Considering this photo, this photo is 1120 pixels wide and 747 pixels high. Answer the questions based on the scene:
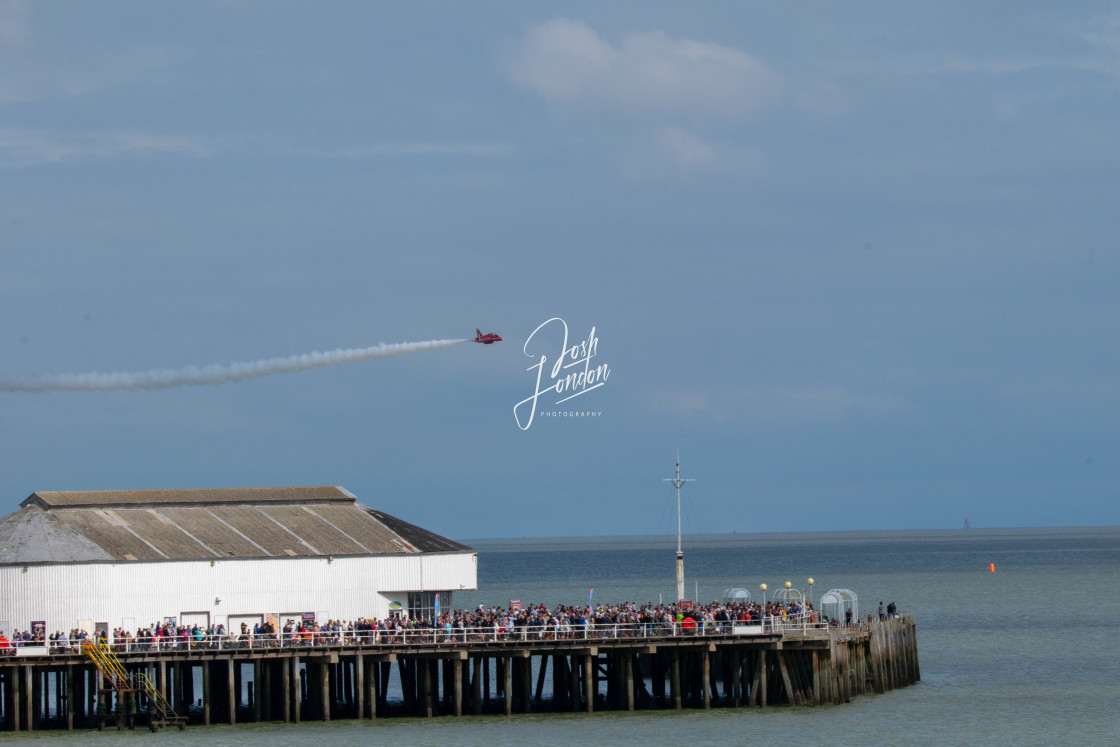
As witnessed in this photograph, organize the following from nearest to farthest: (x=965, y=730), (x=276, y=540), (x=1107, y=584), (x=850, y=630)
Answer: (x=965, y=730)
(x=850, y=630)
(x=276, y=540)
(x=1107, y=584)

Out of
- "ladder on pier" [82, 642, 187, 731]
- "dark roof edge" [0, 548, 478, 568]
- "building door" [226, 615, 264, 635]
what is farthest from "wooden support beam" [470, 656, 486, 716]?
"ladder on pier" [82, 642, 187, 731]

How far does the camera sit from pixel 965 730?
54000mm

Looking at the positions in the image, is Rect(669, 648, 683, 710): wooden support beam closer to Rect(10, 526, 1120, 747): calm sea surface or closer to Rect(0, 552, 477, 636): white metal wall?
Rect(10, 526, 1120, 747): calm sea surface

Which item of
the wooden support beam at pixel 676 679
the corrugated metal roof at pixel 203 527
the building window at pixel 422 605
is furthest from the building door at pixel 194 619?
the wooden support beam at pixel 676 679

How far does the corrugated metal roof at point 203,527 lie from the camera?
59031mm

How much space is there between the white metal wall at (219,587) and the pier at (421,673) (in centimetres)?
243

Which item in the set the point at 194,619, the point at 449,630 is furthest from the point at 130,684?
the point at 449,630

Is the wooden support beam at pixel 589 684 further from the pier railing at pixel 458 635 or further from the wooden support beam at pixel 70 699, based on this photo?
the wooden support beam at pixel 70 699

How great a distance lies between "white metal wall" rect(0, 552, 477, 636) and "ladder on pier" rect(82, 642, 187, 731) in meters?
4.13

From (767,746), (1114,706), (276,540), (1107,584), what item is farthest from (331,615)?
(1107,584)

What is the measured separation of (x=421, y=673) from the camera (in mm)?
56844

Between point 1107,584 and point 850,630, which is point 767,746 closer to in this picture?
point 850,630

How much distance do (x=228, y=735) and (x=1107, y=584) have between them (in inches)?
4626

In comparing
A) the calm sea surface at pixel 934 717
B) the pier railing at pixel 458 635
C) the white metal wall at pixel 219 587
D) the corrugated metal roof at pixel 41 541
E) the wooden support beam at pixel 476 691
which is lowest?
the calm sea surface at pixel 934 717
